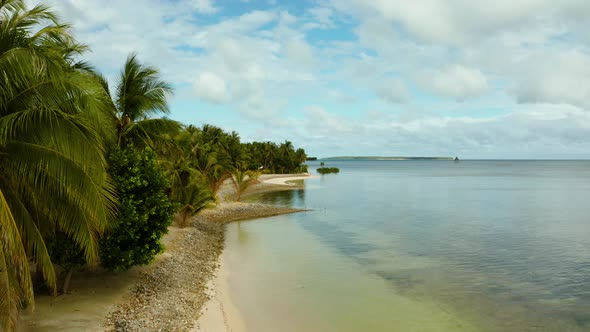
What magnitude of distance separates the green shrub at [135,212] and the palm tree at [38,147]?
3596 mm

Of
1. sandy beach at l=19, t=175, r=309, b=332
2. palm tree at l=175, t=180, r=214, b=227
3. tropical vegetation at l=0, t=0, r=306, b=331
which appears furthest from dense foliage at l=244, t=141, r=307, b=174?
tropical vegetation at l=0, t=0, r=306, b=331

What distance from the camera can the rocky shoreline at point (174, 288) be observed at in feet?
37.0

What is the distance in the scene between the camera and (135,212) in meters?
12.5

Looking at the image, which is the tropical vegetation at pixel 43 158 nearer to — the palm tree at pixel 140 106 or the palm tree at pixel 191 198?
the palm tree at pixel 140 106

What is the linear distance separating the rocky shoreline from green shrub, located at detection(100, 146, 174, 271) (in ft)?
4.43

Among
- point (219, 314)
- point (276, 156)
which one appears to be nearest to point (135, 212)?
point (219, 314)

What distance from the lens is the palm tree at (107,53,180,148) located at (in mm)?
16062

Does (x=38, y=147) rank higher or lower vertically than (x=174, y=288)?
higher

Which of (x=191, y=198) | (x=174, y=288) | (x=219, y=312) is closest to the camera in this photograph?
(x=219, y=312)

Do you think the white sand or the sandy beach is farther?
the white sand

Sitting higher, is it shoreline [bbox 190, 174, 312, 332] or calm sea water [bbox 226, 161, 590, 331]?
shoreline [bbox 190, 174, 312, 332]

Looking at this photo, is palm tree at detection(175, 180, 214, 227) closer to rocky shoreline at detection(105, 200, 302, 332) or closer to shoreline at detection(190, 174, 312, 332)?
rocky shoreline at detection(105, 200, 302, 332)

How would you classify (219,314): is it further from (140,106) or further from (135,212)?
(140,106)

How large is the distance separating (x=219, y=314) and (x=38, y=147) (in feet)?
26.3
